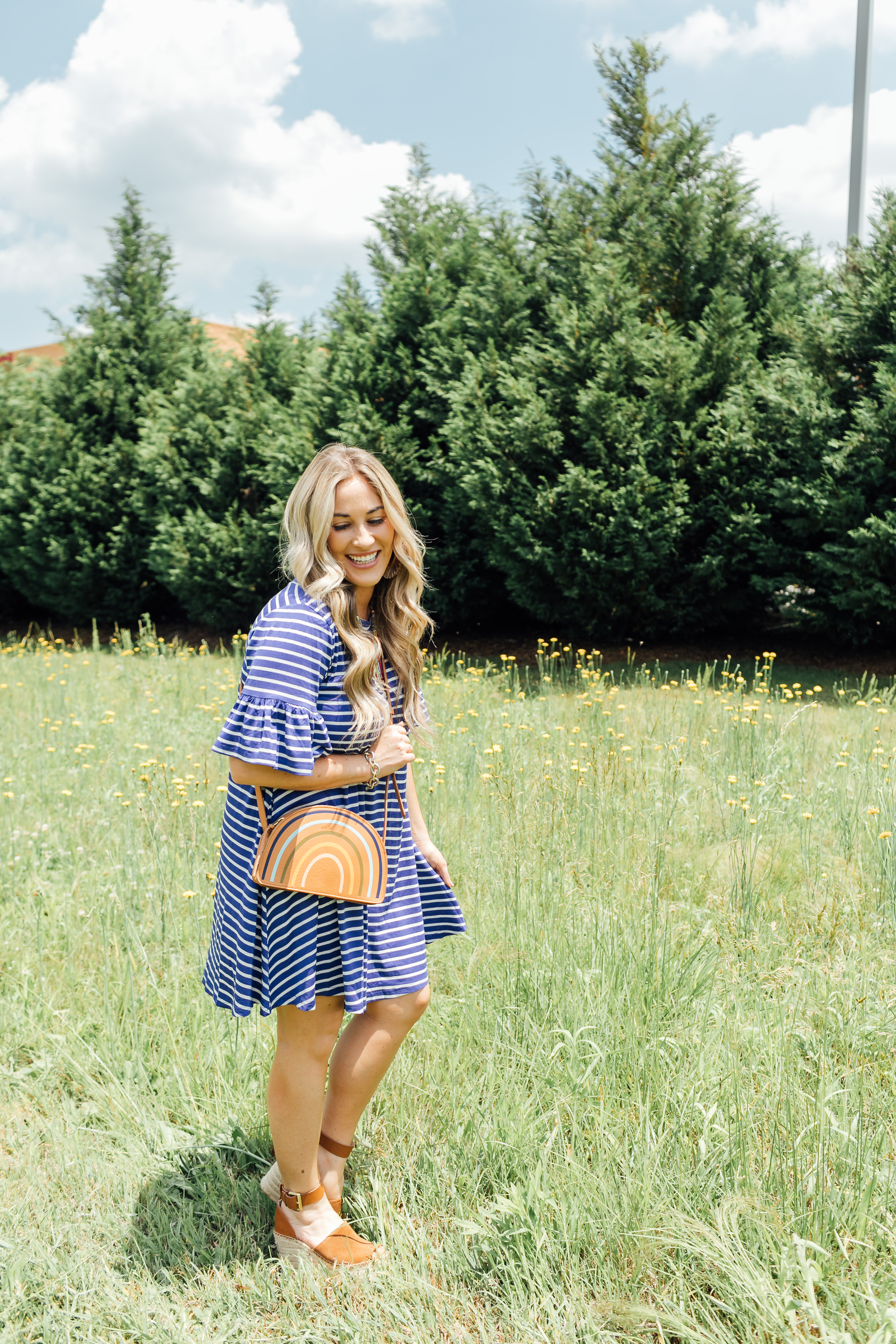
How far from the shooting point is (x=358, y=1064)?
216 centimetres

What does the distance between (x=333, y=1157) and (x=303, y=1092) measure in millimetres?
300

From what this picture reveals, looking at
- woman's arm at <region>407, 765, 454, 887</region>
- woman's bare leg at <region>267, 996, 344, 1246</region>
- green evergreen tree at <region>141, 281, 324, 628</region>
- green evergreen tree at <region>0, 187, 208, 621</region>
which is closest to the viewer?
woman's bare leg at <region>267, 996, 344, 1246</region>

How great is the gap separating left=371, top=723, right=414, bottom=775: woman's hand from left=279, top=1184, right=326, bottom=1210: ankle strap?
958mm

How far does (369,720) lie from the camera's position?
2.09m

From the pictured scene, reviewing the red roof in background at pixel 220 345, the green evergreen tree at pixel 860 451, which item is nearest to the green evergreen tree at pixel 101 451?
the red roof in background at pixel 220 345

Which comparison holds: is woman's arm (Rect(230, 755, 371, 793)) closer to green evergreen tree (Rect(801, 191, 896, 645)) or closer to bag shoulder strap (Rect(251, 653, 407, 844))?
bag shoulder strap (Rect(251, 653, 407, 844))

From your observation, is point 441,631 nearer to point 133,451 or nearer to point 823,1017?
point 133,451

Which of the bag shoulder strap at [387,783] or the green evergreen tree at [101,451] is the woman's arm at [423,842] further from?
the green evergreen tree at [101,451]

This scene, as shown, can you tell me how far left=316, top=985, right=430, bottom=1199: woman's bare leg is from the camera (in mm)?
2156

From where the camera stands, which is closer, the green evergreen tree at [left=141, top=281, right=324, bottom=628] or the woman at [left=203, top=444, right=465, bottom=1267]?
the woman at [left=203, top=444, right=465, bottom=1267]

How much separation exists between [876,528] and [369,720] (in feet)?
21.2

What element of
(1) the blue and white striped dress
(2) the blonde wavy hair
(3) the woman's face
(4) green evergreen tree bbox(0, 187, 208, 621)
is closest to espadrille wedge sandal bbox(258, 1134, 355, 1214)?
(1) the blue and white striped dress

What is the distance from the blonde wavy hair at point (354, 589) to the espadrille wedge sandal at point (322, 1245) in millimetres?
1060

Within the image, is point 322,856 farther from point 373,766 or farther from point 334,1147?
point 334,1147
